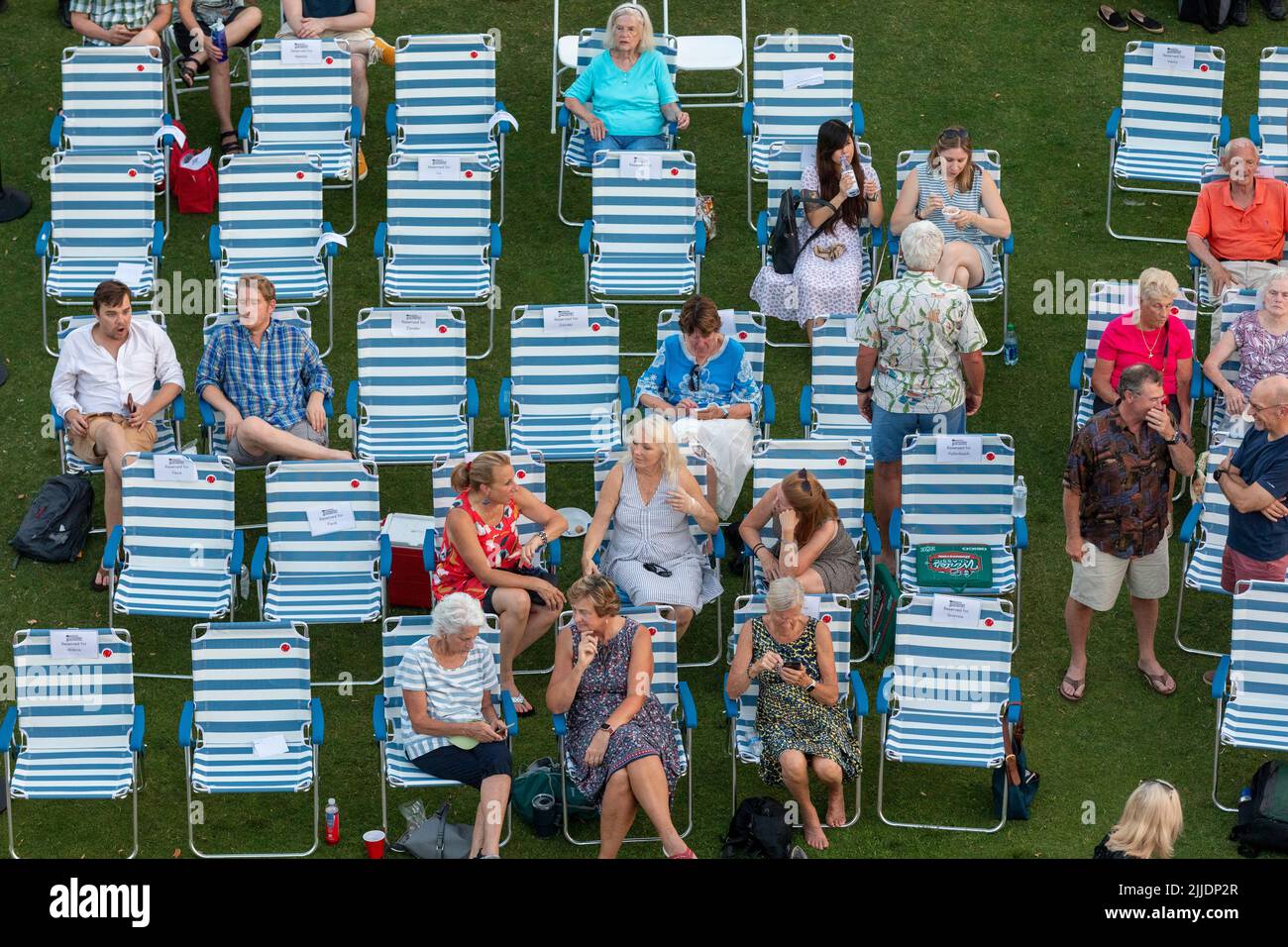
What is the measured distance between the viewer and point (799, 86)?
13906 mm

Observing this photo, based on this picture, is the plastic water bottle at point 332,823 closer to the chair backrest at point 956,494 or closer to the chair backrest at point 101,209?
the chair backrest at point 956,494

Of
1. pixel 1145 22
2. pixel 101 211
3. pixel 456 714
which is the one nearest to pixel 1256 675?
pixel 456 714

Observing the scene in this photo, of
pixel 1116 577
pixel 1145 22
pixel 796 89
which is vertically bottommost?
pixel 1116 577

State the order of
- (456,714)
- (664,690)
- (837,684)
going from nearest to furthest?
(456,714) < (837,684) < (664,690)

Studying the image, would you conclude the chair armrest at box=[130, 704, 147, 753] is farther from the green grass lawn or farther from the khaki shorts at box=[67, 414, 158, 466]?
the khaki shorts at box=[67, 414, 158, 466]

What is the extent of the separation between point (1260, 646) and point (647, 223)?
4.83 m

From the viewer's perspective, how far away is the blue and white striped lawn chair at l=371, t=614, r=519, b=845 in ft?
31.4

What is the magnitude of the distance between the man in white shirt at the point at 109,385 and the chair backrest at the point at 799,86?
15.3 feet

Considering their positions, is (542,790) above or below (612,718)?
below

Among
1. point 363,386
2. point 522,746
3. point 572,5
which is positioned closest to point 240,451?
point 363,386

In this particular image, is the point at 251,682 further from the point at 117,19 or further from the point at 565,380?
the point at 117,19

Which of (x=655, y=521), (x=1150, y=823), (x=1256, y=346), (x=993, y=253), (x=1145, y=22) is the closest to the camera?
(x=1150, y=823)

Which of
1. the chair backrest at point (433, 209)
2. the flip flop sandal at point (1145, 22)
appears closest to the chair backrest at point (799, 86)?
the chair backrest at point (433, 209)

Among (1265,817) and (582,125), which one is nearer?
(1265,817)
